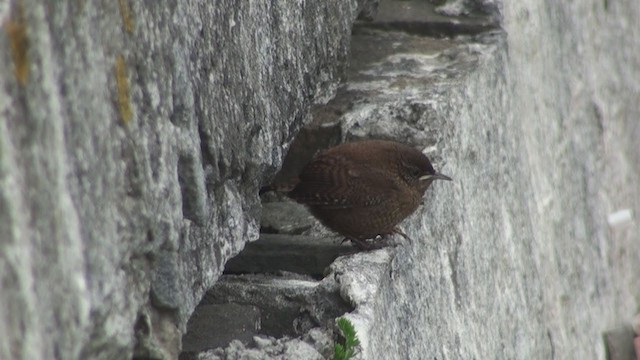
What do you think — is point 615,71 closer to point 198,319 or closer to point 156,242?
point 198,319

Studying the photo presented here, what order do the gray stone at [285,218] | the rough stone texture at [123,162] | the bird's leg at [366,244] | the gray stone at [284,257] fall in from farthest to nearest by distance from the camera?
the gray stone at [285,218] → the bird's leg at [366,244] → the gray stone at [284,257] → the rough stone texture at [123,162]

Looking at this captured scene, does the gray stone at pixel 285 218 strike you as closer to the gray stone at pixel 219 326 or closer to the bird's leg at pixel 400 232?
the bird's leg at pixel 400 232

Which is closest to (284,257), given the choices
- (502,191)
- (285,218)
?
(285,218)

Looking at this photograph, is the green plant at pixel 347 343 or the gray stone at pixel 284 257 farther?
the gray stone at pixel 284 257

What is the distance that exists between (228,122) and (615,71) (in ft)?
16.7

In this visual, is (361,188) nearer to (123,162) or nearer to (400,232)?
(400,232)

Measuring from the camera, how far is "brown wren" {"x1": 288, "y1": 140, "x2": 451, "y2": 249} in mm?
4059

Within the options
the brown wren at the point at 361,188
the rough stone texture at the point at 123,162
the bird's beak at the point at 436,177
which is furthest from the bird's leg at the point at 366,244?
the rough stone texture at the point at 123,162

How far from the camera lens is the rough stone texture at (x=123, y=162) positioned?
1.74 meters

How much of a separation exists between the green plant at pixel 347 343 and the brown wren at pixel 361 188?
1031mm

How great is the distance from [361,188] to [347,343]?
1.36m

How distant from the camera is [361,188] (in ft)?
Answer: 13.9

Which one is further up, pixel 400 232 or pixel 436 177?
pixel 436 177

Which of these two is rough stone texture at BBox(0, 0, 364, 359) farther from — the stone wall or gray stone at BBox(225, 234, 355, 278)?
gray stone at BBox(225, 234, 355, 278)
